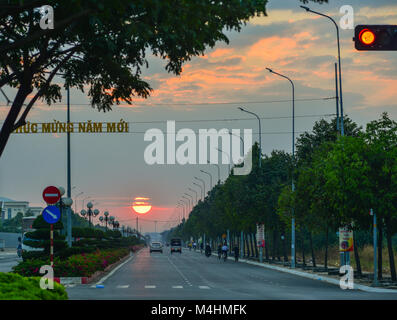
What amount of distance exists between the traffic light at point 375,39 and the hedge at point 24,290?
7705mm

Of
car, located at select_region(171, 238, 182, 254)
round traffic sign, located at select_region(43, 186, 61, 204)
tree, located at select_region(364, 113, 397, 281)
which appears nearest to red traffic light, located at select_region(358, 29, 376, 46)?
round traffic sign, located at select_region(43, 186, 61, 204)

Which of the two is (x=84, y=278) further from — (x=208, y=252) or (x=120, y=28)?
(x=208, y=252)

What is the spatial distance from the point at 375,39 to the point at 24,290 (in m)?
8.62

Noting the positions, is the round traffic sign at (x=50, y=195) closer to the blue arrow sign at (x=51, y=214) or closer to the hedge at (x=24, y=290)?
the blue arrow sign at (x=51, y=214)

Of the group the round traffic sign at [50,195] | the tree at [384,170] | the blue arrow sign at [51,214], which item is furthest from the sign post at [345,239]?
the blue arrow sign at [51,214]

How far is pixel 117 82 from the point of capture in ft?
62.5

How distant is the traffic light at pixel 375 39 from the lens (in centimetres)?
1552

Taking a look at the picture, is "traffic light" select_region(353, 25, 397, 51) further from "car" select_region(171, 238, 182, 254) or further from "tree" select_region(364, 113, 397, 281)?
"car" select_region(171, 238, 182, 254)

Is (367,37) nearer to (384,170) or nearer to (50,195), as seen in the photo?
(50,195)

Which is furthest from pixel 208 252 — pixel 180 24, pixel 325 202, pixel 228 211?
pixel 180 24

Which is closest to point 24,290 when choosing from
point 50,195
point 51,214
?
point 51,214

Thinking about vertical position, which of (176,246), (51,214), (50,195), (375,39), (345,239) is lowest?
(176,246)

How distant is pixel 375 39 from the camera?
1559 centimetres

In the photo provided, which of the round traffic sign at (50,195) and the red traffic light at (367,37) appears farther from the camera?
the round traffic sign at (50,195)
